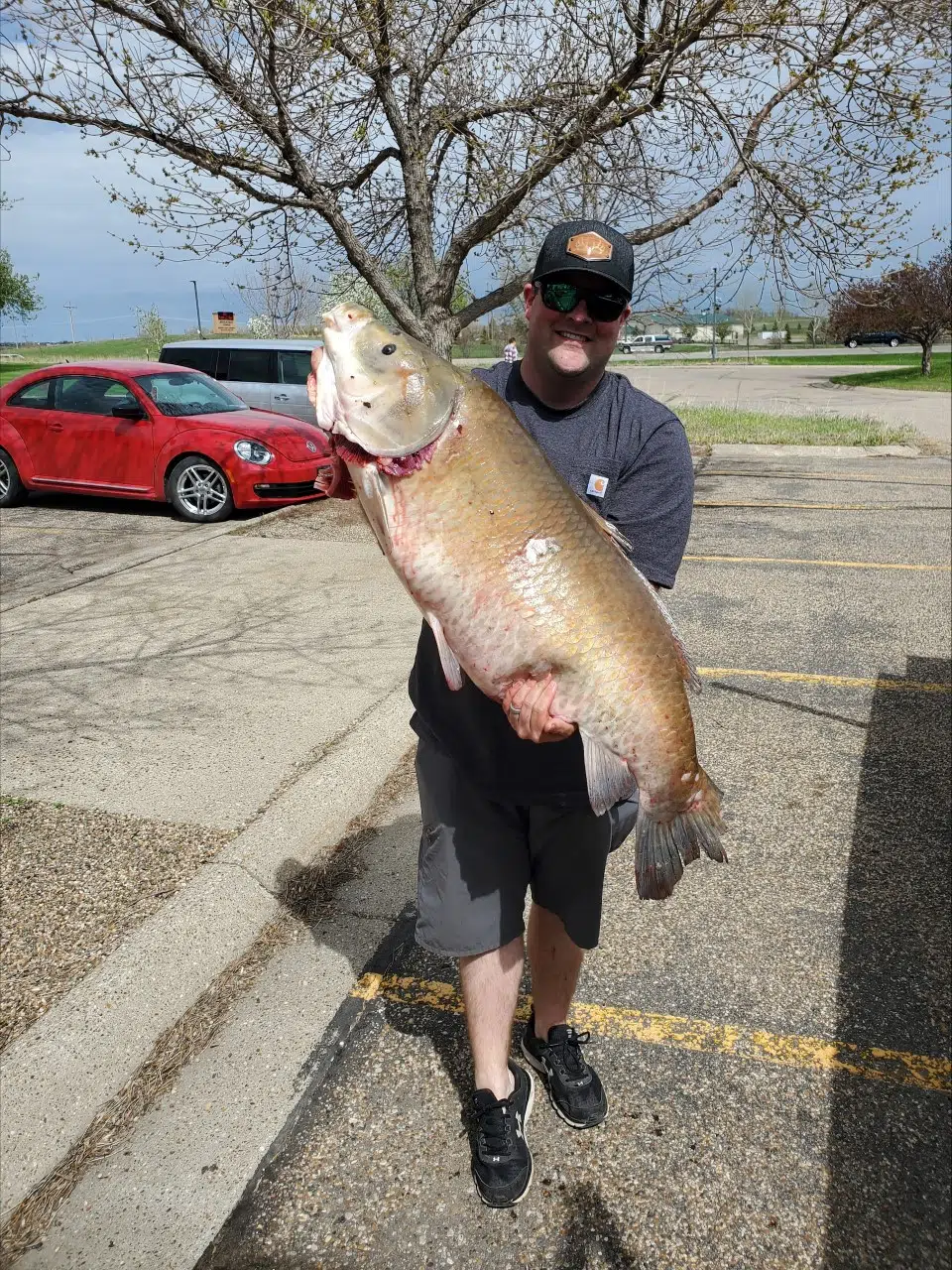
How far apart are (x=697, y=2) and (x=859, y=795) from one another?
5173 millimetres

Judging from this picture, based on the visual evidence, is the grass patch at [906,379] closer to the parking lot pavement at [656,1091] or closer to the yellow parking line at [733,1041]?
the parking lot pavement at [656,1091]

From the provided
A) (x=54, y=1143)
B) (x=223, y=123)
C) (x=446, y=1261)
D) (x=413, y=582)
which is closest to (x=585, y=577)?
(x=413, y=582)

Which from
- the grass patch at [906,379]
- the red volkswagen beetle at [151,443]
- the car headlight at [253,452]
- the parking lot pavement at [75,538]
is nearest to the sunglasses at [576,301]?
the parking lot pavement at [75,538]

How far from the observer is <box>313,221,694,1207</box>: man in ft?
6.73

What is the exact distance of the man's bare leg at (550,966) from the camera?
2355 millimetres

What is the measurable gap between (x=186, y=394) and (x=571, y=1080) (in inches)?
383

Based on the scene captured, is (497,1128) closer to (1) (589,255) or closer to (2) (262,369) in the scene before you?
(1) (589,255)

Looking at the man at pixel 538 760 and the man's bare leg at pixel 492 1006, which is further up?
the man at pixel 538 760

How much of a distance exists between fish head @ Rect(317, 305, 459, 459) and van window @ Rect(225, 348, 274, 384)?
1289cm

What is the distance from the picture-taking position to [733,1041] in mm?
2664

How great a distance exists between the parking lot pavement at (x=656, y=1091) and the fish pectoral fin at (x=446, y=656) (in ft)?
4.13

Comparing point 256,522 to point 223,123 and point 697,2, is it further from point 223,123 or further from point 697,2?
point 697,2

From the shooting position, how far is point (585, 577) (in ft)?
5.93

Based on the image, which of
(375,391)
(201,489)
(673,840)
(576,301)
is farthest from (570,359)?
(201,489)
